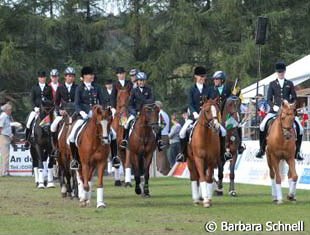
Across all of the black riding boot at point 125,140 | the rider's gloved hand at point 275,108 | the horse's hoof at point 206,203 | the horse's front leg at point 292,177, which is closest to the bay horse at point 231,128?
the rider's gloved hand at point 275,108

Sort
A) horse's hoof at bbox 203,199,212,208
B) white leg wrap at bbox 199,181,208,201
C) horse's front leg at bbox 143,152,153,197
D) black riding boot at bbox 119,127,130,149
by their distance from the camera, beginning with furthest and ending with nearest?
black riding boot at bbox 119,127,130,149 → horse's front leg at bbox 143,152,153,197 → white leg wrap at bbox 199,181,208,201 → horse's hoof at bbox 203,199,212,208

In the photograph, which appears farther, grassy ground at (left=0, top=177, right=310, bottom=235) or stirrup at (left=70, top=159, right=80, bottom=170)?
stirrup at (left=70, top=159, right=80, bottom=170)

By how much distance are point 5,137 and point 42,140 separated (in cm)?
886

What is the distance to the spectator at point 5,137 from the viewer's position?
33.4 m

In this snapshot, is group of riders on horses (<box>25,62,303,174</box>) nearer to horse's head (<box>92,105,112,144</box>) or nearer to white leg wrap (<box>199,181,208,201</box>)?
horse's head (<box>92,105,112,144</box>)

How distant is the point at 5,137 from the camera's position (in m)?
33.4

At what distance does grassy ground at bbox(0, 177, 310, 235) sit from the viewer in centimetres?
1471

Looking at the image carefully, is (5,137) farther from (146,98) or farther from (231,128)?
(231,128)

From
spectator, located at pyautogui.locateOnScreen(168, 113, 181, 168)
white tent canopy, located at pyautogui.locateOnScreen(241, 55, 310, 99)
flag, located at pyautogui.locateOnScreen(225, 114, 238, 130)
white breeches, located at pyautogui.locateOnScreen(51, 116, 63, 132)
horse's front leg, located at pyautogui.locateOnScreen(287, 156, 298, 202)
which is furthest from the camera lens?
spectator, located at pyautogui.locateOnScreen(168, 113, 181, 168)

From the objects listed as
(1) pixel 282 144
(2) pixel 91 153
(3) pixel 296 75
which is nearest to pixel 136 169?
(2) pixel 91 153

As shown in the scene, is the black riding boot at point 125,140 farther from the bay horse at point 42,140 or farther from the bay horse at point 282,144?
the bay horse at point 282,144

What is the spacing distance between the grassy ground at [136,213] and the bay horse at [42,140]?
190cm

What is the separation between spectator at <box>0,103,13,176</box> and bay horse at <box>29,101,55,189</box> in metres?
7.88

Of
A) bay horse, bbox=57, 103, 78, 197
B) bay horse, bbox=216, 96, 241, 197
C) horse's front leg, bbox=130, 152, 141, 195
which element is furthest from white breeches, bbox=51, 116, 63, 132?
bay horse, bbox=216, 96, 241, 197
